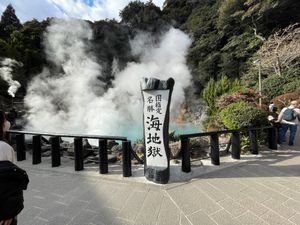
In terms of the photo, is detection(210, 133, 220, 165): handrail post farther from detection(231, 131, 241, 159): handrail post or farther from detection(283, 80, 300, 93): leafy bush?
detection(283, 80, 300, 93): leafy bush

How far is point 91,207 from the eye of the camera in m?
2.86

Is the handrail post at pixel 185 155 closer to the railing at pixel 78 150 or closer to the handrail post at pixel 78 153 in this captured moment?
the railing at pixel 78 150

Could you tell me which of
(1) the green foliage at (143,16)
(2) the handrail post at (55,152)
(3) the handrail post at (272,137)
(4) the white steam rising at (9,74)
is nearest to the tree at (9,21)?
(4) the white steam rising at (9,74)

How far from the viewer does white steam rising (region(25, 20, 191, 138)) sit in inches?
518

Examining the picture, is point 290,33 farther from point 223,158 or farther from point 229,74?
point 223,158

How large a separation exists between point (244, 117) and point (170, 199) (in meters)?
3.25

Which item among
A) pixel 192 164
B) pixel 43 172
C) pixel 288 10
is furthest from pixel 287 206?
pixel 288 10

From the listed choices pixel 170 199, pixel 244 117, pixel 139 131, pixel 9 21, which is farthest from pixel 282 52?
pixel 9 21

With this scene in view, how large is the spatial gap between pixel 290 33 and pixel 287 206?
13.6 metres

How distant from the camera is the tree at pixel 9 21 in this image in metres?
21.9

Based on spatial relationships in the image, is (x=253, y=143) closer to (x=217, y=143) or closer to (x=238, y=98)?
(x=217, y=143)

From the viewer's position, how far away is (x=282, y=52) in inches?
500

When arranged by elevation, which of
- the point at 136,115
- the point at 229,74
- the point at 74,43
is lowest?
the point at 136,115

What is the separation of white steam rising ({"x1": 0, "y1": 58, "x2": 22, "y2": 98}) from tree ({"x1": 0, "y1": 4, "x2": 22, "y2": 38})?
8.32m
